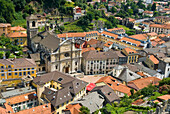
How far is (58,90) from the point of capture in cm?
5381

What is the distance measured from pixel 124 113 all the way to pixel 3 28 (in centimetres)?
7083

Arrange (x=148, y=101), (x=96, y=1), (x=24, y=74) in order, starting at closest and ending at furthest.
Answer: (x=148, y=101) → (x=24, y=74) → (x=96, y=1)

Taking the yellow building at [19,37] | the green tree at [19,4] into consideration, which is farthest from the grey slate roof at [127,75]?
the green tree at [19,4]

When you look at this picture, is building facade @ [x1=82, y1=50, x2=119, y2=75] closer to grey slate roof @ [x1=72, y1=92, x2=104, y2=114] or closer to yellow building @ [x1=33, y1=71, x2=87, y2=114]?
yellow building @ [x1=33, y1=71, x2=87, y2=114]

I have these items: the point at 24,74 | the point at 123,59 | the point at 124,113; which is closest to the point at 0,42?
the point at 24,74

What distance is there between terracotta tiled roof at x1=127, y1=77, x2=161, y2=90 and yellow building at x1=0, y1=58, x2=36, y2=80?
3049 centimetres

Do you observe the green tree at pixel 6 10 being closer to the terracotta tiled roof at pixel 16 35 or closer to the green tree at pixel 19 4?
the green tree at pixel 19 4

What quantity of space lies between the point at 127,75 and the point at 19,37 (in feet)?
160

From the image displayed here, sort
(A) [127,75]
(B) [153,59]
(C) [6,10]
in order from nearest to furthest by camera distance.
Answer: (A) [127,75] → (B) [153,59] → (C) [6,10]

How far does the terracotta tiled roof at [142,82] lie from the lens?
63.8m

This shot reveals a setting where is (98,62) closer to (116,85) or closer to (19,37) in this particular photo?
(116,85)

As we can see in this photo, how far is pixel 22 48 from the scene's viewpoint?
84188 millimetres

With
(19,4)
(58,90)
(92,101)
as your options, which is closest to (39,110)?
(58,90)

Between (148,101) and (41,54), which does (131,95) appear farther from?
(41,54)
